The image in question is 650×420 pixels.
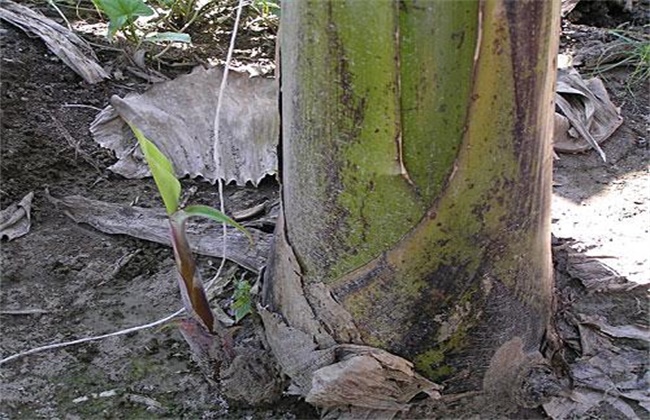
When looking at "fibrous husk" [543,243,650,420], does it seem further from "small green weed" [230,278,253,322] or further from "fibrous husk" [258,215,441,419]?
"small green weed" [230,278,253,322]

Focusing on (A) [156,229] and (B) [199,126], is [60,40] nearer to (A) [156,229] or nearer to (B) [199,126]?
(B) [199,126]

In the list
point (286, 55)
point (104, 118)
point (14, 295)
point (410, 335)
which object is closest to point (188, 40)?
point (104, 118)

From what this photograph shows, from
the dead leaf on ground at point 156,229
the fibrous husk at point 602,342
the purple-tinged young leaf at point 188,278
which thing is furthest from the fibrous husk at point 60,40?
the fibrous husk at point 602,342

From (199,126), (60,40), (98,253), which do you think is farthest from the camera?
(60,40)

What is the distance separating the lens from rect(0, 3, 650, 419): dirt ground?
3.71ft

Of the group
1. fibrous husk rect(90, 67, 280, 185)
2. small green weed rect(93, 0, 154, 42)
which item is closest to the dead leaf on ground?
fibrous husk rect(90, 67, 280, 185)

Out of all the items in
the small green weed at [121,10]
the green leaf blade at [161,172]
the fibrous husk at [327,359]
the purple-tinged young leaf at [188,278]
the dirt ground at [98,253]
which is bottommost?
the dirt ground at [98,253]

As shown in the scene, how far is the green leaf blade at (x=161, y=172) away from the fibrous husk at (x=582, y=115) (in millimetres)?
1003

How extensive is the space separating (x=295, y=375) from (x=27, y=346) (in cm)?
41

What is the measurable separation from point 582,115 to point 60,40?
1.15 meters

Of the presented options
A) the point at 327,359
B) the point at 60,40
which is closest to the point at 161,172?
the point at 327,359

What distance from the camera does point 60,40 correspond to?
1888 millimetres

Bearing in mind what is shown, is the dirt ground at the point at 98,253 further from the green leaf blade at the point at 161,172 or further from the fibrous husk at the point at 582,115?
the green leaf blade at the point at 161,172

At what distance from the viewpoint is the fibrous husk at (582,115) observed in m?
1.75
